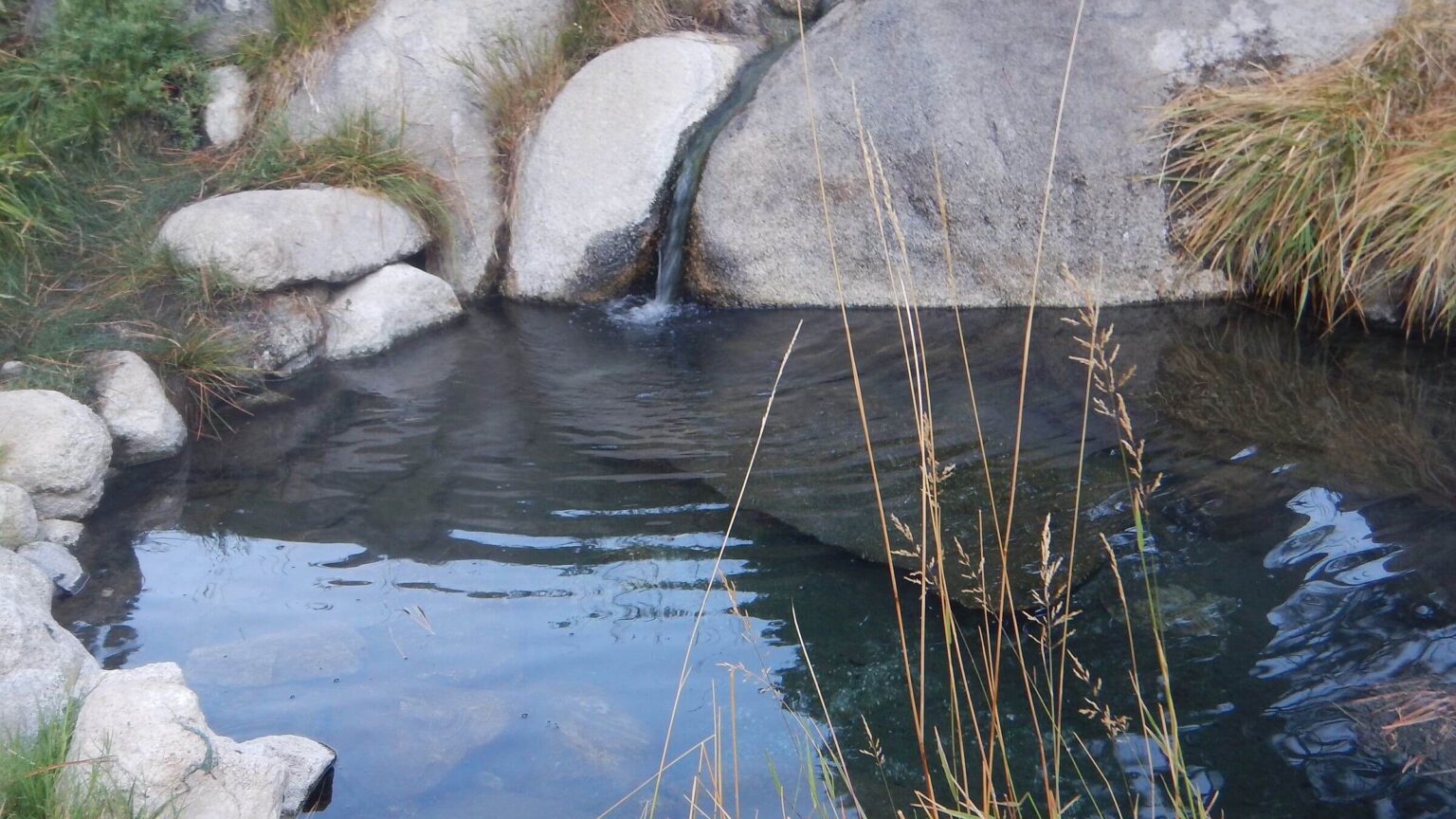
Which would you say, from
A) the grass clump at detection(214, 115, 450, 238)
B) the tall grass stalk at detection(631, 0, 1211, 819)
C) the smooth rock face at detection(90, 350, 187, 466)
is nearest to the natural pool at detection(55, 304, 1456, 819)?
the tall grass stalk at detection(631, 0, 1211, 819)

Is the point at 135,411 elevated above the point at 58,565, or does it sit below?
above

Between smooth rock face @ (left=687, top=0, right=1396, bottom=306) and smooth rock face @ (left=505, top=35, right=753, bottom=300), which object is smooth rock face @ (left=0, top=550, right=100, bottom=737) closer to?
smooth rock face @ (left=505, top=35, right=753, bottom=300)

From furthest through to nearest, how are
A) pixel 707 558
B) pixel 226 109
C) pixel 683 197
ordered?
pixel 226 109
pixel 683 197
pixel 707 558

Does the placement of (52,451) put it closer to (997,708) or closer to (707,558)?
(707,558)

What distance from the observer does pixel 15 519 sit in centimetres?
359

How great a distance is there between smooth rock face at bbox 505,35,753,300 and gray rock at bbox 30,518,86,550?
273cm

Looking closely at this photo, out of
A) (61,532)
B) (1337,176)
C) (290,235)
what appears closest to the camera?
(61,532)

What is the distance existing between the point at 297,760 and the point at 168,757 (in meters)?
0.39

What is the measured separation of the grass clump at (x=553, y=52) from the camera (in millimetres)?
6422

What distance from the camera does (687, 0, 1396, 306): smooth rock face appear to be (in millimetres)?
5594

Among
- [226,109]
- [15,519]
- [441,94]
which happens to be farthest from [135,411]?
[441,94]

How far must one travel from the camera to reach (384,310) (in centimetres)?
567

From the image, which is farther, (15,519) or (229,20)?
(229,20)

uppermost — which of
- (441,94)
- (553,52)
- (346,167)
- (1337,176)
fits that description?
(553,52)
